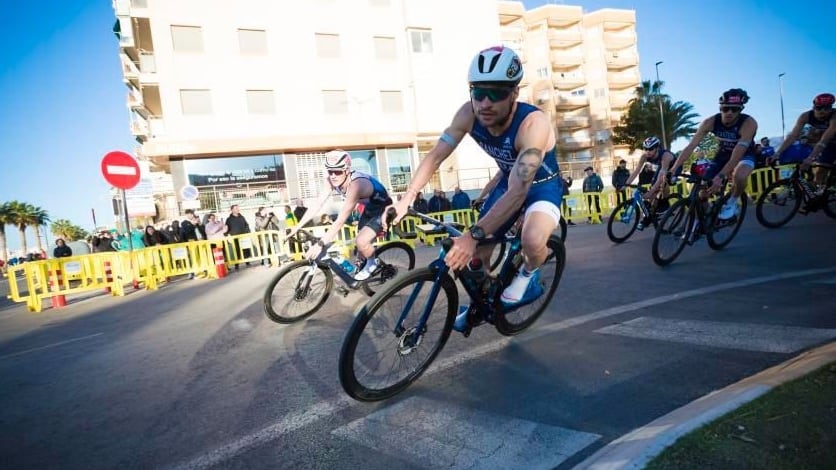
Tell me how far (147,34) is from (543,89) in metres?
43.7

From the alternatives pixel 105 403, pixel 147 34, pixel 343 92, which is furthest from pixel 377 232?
pixel 147 34

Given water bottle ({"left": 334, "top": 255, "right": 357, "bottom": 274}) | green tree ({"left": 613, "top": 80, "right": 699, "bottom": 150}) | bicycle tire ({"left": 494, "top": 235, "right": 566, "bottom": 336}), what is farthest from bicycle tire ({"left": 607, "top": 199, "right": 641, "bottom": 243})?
green tree ({"left": 613, "top": 80, "right": 699, "bottom": 150})

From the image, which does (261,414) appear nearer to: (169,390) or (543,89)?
(169,390)

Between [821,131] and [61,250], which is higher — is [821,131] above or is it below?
above

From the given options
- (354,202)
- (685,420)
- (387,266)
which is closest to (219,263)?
(387,266)

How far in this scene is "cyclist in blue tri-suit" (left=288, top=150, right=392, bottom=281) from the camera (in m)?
5.07

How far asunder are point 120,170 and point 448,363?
31.1ft

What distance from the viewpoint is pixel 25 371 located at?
4.24 m

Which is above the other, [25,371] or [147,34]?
[147,34]

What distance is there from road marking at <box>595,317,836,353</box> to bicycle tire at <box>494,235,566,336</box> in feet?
1.92

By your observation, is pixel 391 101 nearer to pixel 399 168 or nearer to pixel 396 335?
pixel 399 168

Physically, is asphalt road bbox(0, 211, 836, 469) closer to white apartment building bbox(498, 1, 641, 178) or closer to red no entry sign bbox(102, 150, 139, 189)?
red no entry sign bbox(102, 150, 139, 189)

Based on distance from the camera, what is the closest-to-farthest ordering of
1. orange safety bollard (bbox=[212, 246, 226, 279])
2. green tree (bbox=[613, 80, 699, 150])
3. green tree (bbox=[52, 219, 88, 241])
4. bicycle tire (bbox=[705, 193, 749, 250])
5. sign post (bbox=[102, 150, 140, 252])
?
1. bicycle tire (bbox=[705, 193, 749, 250])
2. sign post (bbox=[102, 150, 140, 252])
3. orange safety bollard (bbox=[212, 246, 226, 279])
4. green tree (bbox=[613, 80, 699, 150])
5. green tree (bbox=[52, 219, 88, 241])

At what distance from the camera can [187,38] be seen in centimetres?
2561
